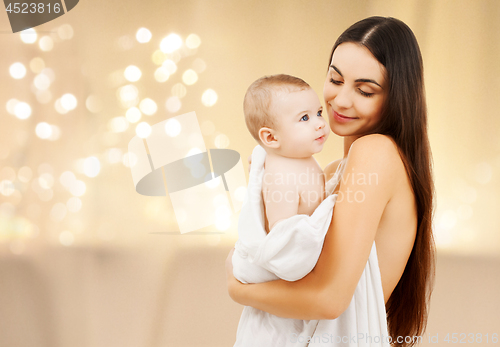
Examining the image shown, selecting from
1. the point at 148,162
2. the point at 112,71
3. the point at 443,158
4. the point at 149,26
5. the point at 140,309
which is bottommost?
the point at 140,309

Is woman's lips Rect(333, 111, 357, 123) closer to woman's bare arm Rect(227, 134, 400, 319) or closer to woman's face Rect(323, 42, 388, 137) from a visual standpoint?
woman's face Rect(323, 42, 388, 137)

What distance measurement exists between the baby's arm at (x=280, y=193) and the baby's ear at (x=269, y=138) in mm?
41

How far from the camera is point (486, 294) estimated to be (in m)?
1.96

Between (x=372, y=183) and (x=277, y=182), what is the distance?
21 cm

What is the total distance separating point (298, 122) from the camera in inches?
35.4

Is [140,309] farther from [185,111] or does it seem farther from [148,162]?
[185,111]

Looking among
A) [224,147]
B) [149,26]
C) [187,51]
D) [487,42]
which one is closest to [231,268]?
[224,147]

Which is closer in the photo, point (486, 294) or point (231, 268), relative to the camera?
point (231, 268)

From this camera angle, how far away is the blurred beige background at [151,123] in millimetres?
1997

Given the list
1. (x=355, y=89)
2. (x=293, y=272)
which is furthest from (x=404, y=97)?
(x=293, y=272)

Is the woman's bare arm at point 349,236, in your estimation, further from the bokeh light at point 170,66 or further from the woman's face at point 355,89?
the bokeh light at point 170,66

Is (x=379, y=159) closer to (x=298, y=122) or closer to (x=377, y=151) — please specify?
(x=377, y=151)

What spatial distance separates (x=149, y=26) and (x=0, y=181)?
1124mm

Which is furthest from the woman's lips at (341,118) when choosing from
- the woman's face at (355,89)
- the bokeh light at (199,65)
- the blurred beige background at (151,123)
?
the bokeh light at (199,65)
